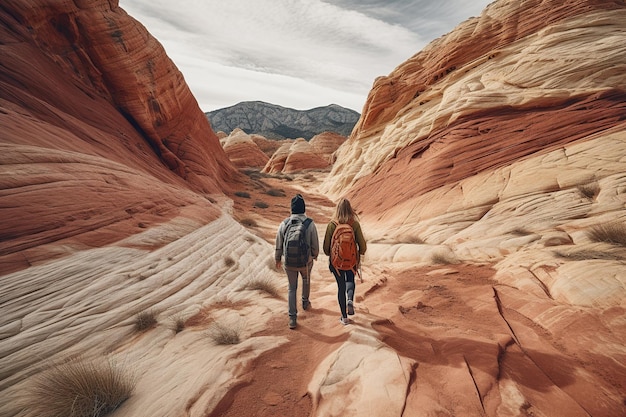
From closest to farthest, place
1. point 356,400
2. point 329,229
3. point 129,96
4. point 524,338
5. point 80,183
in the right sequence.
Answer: point 356,400, point 524,338, point 329,229, point 80,183, point 129,96

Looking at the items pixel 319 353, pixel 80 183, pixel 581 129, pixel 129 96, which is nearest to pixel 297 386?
pixel 319 353

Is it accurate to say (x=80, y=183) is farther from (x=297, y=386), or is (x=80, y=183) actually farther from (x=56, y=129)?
(x=297, y=386)

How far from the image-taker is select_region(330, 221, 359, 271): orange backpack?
13.9 ft

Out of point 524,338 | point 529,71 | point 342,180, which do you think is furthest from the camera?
point 342,180

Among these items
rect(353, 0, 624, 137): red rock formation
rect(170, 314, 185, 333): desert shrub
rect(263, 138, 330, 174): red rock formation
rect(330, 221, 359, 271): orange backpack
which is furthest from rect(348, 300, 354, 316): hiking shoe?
rect(263, 138, 330, 174): red rock formation

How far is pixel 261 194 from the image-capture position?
25969 mm

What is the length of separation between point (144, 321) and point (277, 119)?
181 metres

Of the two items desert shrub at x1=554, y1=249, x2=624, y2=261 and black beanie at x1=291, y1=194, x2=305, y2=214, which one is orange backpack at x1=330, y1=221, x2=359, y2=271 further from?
desert shrub at x1=554, y1=249, x2=624, y2=261

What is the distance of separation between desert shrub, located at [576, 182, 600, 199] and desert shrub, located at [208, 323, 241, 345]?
9858 millimetres

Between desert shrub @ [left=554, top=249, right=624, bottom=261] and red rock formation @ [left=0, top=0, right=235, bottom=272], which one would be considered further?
red rock formation @ [left=0, top=0, right=235, bottom=272]

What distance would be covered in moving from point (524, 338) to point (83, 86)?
2056 centimetres

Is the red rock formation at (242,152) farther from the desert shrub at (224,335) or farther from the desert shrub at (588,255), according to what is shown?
the desert shrub at (588,255)

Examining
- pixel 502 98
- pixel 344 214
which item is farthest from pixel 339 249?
pixel 502 98

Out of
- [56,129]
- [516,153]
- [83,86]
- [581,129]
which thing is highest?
[83,86]
